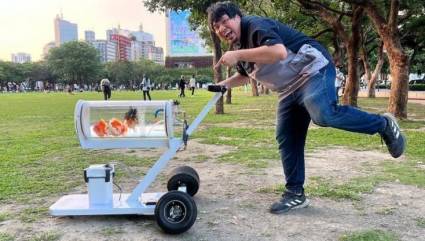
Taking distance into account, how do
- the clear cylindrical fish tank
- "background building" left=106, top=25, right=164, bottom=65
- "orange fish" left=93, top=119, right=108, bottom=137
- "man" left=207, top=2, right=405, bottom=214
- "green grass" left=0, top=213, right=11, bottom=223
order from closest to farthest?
"man" left=207, top=2, right=405, bottom=214 → the clear cylindrical fish tank → "orange fish" left=93, top=119, right=108, bottom=137 → "green grass" left=0, top=213, right=11, bottom=223 → "background building" left=106, top=25, right=164, bottom=65

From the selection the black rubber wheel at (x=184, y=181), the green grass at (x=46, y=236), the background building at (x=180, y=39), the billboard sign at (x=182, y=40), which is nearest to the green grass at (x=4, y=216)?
the green grass at (x=46, y=236)

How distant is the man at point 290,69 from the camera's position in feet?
12.4

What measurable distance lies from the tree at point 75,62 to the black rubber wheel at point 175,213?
322 ft

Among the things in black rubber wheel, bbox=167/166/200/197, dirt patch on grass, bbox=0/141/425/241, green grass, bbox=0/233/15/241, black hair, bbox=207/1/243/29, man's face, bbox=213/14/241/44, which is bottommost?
green grass, bbox=0/233/15/241

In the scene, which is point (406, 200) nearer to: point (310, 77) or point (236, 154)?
point (310, 77)

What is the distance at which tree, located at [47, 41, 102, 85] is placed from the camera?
98812 mm

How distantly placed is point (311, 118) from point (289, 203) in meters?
0.80

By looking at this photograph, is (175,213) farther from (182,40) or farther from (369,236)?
(182,40)

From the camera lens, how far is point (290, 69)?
409 centimetres

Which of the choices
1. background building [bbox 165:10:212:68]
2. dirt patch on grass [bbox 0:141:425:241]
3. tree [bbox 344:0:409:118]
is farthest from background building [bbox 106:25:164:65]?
dirt patch on grass [bbox 0:141:425:241]

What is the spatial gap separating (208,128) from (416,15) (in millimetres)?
16598

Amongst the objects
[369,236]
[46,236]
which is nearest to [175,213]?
[46,236]

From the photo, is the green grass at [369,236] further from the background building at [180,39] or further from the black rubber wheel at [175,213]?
the background building at [180,39]

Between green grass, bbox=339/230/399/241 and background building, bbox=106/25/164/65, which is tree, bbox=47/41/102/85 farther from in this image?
green grass, bbox=339/230/399/241
